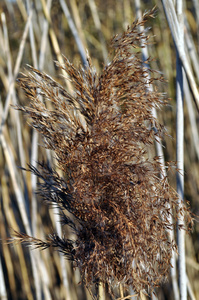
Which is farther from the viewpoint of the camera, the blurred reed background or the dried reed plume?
the blurred reed background

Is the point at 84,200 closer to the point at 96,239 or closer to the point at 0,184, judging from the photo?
the point at 96,239

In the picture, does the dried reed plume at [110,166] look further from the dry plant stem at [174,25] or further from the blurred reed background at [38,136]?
the blurred reed background at [38,136]

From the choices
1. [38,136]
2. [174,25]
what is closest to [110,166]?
[174,25]

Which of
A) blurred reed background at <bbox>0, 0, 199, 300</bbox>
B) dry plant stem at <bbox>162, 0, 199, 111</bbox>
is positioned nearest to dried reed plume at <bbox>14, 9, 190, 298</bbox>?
dry plant stem at <bbox>162, 0, 199, 111</bbox>

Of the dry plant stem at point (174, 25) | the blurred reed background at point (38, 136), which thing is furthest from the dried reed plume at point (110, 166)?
the blurred reed background at point (38, 136)

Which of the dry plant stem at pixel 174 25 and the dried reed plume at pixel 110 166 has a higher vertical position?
the dry plant stem at pixel 174 25

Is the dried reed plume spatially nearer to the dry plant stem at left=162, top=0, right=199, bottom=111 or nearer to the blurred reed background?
the dry plant stem at left=162, top=0, right=199, bottom=111

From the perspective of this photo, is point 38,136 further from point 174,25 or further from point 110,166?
point 110,166

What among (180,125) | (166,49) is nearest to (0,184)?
(166,49)
